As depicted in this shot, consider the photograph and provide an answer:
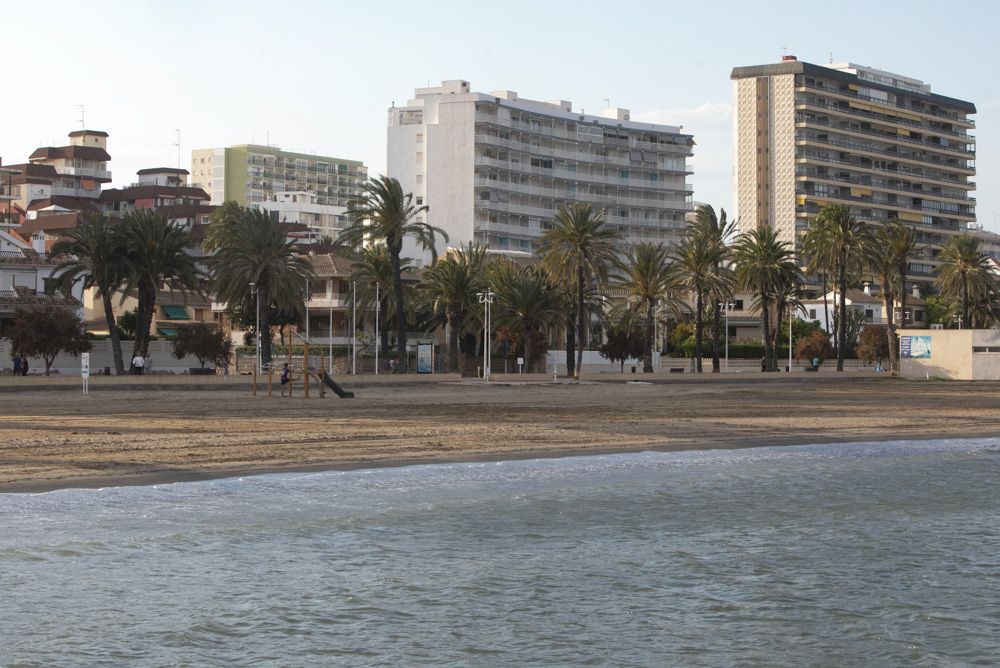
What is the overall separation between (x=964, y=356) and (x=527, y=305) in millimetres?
26686

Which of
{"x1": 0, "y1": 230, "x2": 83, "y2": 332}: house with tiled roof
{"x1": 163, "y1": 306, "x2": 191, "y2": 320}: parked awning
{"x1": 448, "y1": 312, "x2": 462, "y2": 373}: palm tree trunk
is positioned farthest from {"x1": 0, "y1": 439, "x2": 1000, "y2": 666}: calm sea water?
{"x1": 163, "y1": 306, "x2": 191, "y2": 320}: parked awning

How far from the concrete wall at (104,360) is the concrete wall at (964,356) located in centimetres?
4437

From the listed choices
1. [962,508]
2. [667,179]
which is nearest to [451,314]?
[962,508]

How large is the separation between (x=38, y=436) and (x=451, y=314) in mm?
52843

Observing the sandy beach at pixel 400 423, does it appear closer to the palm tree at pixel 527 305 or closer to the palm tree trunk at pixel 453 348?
the palm tree at pixel 527 305

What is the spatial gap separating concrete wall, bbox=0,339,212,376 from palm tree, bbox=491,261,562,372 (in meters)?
18.6

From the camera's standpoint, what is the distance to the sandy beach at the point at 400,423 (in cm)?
2478

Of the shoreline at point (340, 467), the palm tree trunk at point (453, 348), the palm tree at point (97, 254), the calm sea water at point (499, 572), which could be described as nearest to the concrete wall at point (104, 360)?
the palm tree at point (97, 254)

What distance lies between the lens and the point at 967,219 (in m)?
176

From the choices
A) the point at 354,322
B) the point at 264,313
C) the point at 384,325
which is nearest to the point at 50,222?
the point at 384,325

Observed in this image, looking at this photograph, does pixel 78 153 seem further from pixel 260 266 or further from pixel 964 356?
pixel 964 356

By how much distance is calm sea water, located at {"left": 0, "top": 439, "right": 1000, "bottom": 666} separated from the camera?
39.9 ft

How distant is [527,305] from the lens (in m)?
76.5

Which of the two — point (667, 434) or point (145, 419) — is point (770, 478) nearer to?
point (667, 434)
